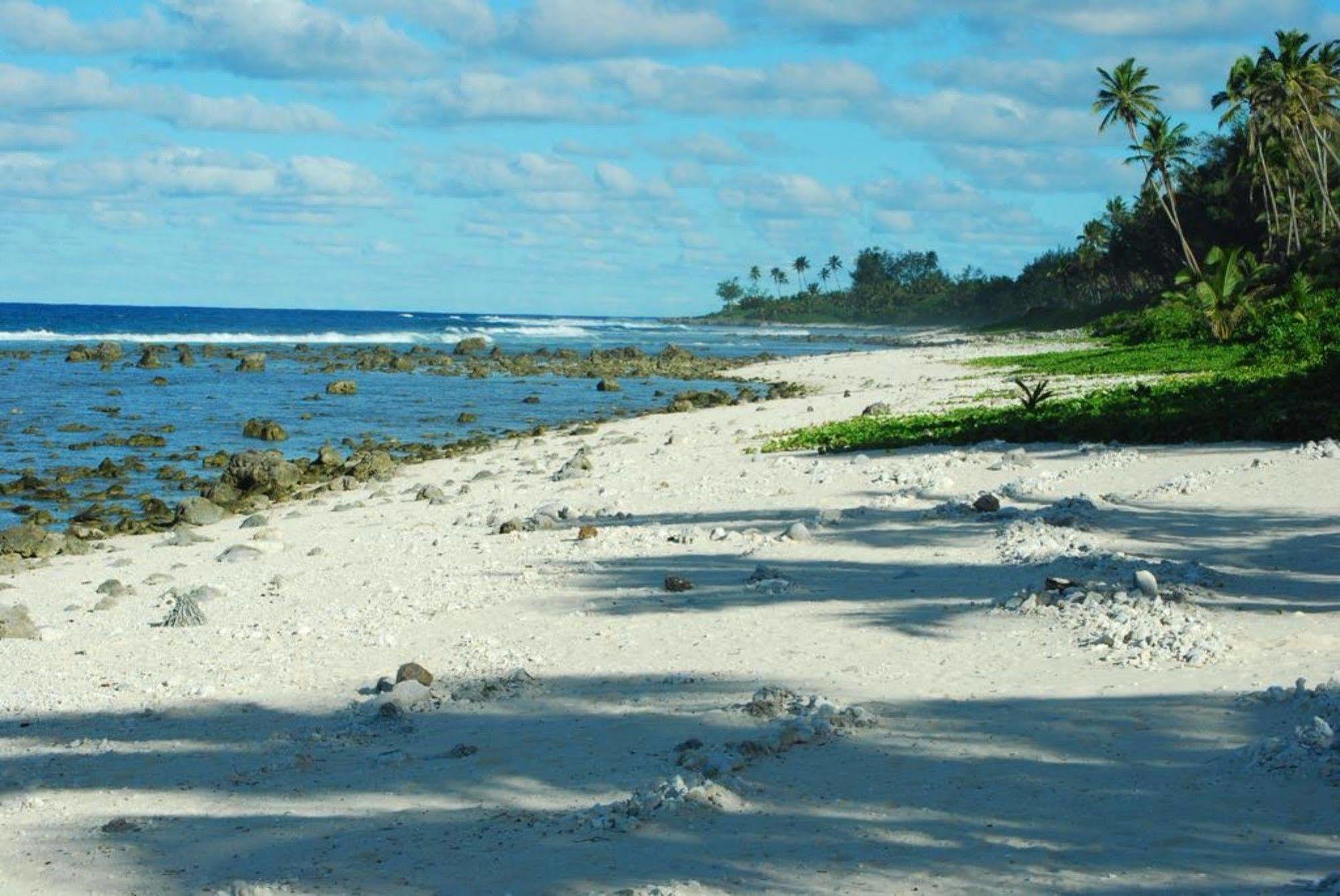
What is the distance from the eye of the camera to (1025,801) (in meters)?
6.23

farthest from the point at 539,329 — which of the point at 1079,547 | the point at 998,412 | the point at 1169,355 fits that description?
the point at 1079,547

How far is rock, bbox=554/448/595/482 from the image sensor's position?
2089cm

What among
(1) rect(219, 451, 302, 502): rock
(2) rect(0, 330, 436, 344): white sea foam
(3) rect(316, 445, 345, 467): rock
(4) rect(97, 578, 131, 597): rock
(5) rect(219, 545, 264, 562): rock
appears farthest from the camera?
(2) rect(0, 330, 436, 344): white sea foam

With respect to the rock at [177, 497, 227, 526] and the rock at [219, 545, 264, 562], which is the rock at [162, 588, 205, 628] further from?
the rock at [177, 497, 227, 526]

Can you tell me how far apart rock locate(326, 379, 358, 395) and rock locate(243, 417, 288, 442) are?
13171 millimetres

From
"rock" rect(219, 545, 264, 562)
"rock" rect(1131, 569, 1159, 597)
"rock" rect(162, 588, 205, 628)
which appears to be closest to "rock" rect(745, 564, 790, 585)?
"rock" rect(1131, 569, 1159, 597)

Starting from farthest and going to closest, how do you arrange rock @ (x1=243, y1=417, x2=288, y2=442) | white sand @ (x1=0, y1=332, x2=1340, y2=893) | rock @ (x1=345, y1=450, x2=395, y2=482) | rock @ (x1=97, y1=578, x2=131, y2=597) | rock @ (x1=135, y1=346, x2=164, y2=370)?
1. rock @ (x1=135, y1=346, x2=164, y2=370)
2. rock @ (x1=243, y1=417, x2=288, y2=442)
3. rock @ (x1=345, y1=450, x2=395, y2=482)
4. rock @ (x1=97, y1=578, x2=131, y2=597)
5. white sand @ (x1=0, y1=332, x2=1340, y2=893)

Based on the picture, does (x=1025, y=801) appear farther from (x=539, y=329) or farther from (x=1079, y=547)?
(x=539, y=329)

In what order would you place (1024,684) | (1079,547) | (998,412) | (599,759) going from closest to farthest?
(599,759) < (1024,684) < (1079,547) < (998,412)

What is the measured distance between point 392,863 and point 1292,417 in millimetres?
13998

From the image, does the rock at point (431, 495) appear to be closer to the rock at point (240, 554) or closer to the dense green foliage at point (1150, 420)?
the rock at point (240, 554)

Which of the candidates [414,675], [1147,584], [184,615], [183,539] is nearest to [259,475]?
[183,539]

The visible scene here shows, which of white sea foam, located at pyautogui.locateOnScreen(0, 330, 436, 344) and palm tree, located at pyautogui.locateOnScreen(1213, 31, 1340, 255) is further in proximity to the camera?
white sea foam, located at pyautogui.locateOnScreen(0, 330, 436, 344)

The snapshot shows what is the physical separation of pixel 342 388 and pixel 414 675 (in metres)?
Result: 39.7
